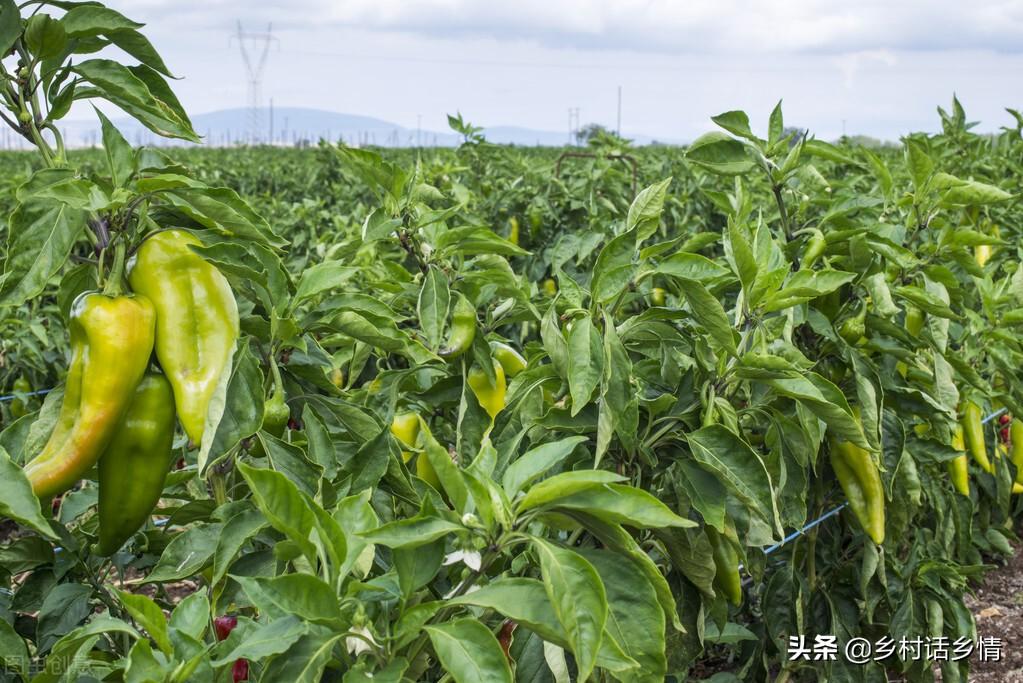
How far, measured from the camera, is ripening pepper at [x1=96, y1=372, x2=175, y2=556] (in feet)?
4.03

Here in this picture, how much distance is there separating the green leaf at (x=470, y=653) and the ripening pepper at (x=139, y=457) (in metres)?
0.46

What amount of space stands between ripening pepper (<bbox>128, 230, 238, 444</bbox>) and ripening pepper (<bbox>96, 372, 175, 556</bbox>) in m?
0.04

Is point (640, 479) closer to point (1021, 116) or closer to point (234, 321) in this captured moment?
point (234, 321)

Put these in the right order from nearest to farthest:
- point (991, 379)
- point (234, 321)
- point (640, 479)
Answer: point (234, 321)
point (640, 479)
point (991, 379)

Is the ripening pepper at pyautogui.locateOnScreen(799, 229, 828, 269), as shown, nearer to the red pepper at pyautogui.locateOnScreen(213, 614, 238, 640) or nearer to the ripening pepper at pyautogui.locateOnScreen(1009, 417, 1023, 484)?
the red pepper at pyautogui.locateOnScreen(213, 614, 238, 640)

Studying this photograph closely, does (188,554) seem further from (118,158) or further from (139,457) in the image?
(118,158)

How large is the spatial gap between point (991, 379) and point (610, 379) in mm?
2088

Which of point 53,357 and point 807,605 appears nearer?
point 807,605

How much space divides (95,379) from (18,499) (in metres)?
0.16

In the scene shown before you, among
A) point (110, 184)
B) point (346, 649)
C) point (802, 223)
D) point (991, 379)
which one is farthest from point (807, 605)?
point (110, 184)

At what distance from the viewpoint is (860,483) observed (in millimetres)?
2049

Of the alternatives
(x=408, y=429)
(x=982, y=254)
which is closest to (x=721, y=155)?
(x=408, y=429)

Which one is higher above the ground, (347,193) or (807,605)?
(347,193)

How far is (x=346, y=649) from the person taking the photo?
111cm
